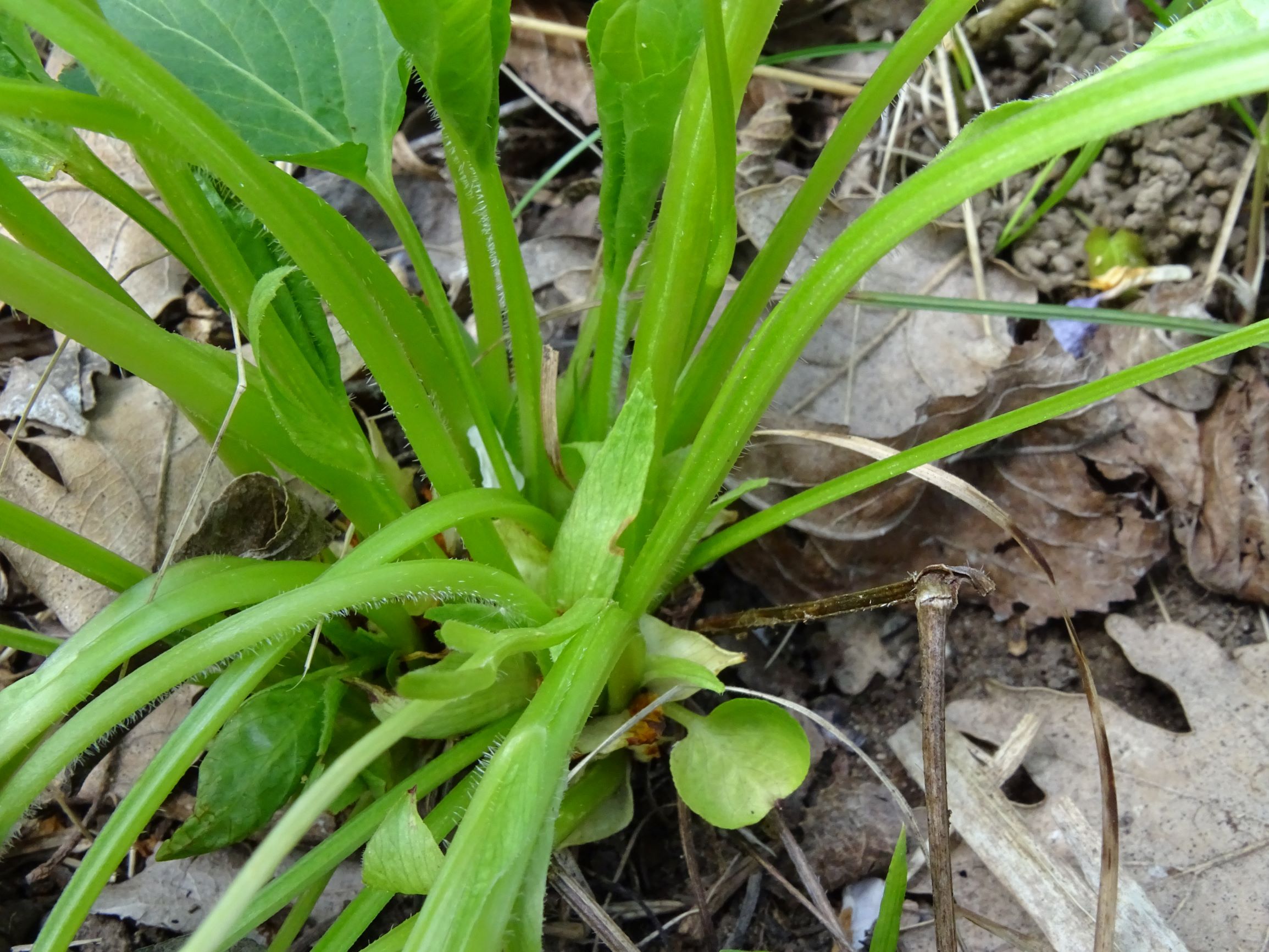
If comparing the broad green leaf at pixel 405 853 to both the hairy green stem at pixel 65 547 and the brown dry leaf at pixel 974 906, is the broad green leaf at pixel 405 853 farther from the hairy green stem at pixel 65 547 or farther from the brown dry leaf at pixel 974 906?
the brown dry leaf at pixel 974 906

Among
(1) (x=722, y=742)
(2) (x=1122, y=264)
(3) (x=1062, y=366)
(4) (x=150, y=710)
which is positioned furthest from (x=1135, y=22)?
(4) (x=150, y=710)

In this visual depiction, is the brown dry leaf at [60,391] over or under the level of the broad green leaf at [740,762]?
over

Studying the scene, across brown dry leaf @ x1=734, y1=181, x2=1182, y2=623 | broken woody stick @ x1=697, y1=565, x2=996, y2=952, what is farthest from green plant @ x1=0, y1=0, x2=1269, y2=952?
brown dry leaf @ x1=734, y1=181, x2=1182, y2=623

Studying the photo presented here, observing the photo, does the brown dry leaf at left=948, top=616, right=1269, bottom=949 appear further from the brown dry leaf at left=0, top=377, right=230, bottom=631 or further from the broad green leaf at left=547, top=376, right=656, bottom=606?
the brown dry leaf at left=0, top=377, right=230, bottom=631

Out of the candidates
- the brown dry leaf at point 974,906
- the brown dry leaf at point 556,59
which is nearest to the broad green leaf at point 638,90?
the brown dry leaf at point 556,59

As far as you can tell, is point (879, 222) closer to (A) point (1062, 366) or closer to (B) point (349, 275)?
(B) point (349, 275)

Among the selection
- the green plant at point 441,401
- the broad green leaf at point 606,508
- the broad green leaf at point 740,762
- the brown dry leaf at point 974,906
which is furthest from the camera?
the brown dry leaf at point 974,906
